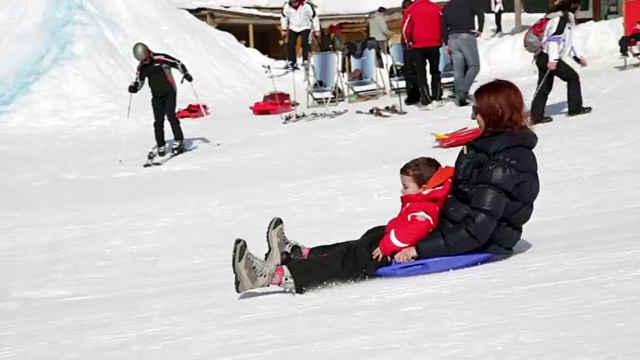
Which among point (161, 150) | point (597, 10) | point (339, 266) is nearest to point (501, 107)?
point (339, 266)

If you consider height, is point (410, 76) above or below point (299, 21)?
below

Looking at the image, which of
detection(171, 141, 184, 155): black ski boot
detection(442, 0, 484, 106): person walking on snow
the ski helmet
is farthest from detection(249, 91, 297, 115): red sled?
the ski helmet

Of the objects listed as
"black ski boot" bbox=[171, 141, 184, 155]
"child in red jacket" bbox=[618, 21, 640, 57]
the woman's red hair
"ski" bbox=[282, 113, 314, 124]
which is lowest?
"black ski boot" bbox=[171, 141, 184, 155]

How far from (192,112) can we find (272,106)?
4.13 ft

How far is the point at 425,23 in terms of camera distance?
11.8 metres

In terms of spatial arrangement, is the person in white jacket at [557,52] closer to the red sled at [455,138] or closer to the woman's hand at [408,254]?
the red sled at [455,138]

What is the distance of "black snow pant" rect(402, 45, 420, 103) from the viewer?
1239 centimetres

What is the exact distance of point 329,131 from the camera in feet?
36.5

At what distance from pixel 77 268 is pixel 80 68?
29.7 feet

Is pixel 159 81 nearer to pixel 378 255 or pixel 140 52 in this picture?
pixel 140 52

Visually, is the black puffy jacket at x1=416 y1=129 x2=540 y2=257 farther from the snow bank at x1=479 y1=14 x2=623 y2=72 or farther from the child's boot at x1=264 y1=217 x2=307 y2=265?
the snow bank at x1=479 y1=14 x2=623 y2=72

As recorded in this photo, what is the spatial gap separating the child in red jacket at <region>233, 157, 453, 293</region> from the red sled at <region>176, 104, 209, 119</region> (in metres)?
9.30

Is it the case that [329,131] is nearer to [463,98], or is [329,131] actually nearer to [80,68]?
[463,98]

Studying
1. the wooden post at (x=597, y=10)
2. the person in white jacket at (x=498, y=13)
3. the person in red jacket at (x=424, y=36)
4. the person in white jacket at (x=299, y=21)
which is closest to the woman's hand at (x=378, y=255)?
the person in red jacket at (x=424, y=36)
